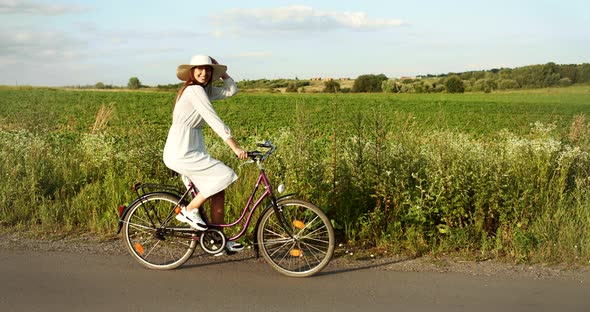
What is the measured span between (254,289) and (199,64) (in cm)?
212

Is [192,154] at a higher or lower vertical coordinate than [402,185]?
higher

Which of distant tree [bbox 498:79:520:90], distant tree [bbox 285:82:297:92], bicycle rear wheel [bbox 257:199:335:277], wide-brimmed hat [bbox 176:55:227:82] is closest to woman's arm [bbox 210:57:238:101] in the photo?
wide-brimmed hat [bbox 176:55:227:82]

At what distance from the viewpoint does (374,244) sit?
6.78 m

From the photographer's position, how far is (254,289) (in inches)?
210

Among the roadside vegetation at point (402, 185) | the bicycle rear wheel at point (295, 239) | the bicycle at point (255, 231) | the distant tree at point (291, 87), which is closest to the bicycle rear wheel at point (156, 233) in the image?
the bicycle at point (255, 231)

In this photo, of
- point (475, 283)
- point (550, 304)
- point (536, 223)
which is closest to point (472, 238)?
point (536, 223)

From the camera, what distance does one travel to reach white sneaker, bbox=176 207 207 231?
5961mm

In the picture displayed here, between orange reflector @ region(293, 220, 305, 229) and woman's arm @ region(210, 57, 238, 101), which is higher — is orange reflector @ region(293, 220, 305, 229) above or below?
below

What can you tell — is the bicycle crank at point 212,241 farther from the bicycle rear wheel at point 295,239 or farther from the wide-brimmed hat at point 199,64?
the wide-brimmed hat at point 199,64

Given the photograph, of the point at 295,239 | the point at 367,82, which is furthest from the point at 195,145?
the point at 367,82

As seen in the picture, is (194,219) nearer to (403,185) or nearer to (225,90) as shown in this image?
(225,90)

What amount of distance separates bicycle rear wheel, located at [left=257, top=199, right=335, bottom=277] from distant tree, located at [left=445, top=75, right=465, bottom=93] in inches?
3003

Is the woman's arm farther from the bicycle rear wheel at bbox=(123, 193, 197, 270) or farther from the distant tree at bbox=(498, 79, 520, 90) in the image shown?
the distant tree at bbox=(498, 79, 520, 90)

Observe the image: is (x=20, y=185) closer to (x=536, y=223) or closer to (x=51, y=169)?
(x=51, y=169)
